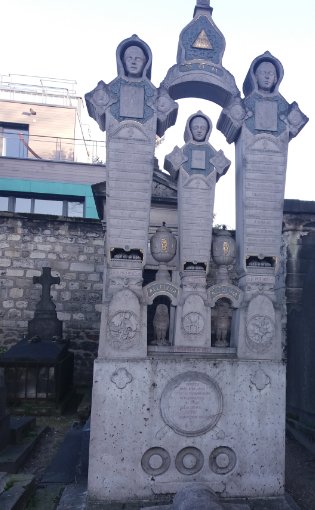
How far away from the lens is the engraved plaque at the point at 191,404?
3.48 metres

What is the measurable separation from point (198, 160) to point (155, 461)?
9.27ft

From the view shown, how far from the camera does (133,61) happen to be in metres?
3.83

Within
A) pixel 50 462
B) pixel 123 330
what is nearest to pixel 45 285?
pixel 50 462

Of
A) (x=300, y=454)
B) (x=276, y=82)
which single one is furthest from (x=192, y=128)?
(x=300, y=454)

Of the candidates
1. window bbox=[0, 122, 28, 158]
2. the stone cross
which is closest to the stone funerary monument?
the stone cross

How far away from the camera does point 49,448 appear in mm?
5395

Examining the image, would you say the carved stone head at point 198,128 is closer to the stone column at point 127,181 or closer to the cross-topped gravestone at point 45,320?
the stone column at point 127,181

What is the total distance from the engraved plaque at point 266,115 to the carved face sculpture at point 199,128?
0.53 metres

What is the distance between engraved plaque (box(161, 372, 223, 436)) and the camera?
3484 mm

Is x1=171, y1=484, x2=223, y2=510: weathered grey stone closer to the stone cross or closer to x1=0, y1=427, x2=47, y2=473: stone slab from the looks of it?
x1=0, y1=427, x2=47, y2=473: stone slab

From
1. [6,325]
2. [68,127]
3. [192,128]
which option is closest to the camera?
[192,128]

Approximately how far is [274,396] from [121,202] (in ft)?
7.58

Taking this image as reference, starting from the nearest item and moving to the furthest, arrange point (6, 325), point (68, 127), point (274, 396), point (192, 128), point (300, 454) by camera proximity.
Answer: point (274, 396), point (192, 128), point (300, 454), point (6, 325), point (68, 127)

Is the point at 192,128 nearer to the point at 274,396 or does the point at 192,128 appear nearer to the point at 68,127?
the point at 274,396
